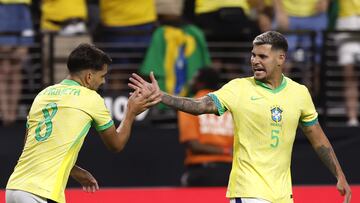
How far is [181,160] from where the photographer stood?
1255 centimetres

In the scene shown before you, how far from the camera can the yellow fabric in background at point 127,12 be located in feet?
40.4

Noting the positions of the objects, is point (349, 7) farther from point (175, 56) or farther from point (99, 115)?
point (99, 115)

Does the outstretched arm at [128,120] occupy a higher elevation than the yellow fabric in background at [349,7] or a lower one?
lower

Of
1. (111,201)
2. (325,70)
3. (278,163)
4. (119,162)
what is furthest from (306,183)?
(278,163)

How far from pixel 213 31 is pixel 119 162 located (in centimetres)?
183

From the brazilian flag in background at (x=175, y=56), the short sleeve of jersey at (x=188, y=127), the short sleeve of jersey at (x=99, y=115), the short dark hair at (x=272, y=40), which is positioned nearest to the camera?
the short sleeve of jersey at (x=99, y=115)

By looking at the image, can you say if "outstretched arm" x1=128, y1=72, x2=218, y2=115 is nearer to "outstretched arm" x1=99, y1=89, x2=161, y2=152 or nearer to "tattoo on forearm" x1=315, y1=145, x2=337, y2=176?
"outstretched arm" x1=99, y1=89, x2=161, y2=152

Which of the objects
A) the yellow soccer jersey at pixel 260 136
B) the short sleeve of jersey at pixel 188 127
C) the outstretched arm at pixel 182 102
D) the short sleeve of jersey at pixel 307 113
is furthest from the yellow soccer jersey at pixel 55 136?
the short sleeve of jersey at pixel 188 127

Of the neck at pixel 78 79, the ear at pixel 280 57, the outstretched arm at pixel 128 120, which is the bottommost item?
the outstretched arm at pixel 128 120

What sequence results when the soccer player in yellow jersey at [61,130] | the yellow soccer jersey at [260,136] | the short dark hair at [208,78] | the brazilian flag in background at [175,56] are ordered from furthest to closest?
the brazilian flag in background at [175,56]
the short dark hair at [208,78]
the yellow soccer jersey at [260,136]
the soccer player in yellow jersey at [61,130]

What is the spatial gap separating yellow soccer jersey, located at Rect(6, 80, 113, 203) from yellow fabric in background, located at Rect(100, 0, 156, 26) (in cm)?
525

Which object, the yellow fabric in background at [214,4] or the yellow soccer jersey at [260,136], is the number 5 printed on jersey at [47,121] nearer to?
the yellow soccer jersey at [260,136]

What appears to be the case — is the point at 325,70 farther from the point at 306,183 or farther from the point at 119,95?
the point at 119,95

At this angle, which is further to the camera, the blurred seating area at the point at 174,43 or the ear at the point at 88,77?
the blurred seating area at the point at 174,43
